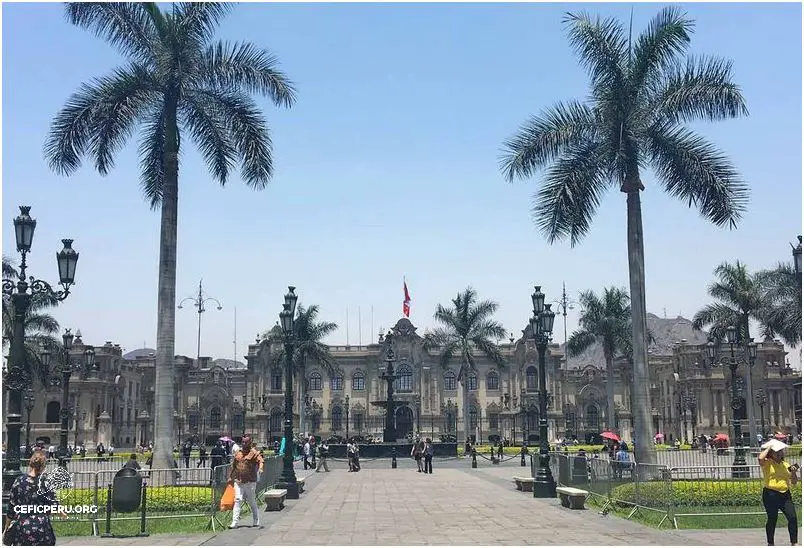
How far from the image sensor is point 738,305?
47875 millimetres

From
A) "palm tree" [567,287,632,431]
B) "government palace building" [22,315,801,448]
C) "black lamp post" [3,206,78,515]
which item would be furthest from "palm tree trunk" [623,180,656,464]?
"government palace building" [22,315,801,448]

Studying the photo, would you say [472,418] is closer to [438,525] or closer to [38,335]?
[38,335]

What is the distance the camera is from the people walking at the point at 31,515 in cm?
898

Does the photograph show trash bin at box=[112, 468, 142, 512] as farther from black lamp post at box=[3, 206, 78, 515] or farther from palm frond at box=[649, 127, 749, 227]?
palm frond at box=[649, 127, 749, 227]

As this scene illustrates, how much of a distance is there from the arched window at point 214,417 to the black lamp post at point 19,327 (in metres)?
69.5

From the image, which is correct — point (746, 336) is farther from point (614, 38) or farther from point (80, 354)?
point (80, 354)

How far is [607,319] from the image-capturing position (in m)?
56.2

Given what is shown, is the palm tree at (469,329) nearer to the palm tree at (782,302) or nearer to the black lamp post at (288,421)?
the palm tree at (782,302)

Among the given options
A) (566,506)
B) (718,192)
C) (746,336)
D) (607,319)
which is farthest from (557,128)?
(607,319)

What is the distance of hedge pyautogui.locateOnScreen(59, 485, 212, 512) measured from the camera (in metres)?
16.2

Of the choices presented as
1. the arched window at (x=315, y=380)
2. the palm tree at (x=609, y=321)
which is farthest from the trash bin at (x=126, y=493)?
the arched window at (x=315, y=380)

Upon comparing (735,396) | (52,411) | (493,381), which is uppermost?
(493,381)

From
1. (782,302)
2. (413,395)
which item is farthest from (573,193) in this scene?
(413,395)

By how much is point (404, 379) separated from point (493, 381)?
339 inches
